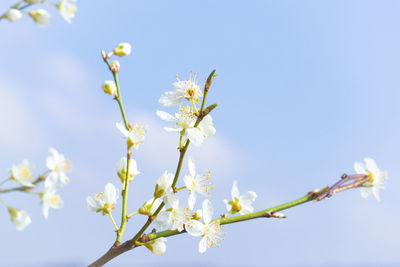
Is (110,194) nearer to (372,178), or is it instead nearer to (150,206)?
(150,206)

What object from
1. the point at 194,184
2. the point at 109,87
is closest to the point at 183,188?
the point at 194,184

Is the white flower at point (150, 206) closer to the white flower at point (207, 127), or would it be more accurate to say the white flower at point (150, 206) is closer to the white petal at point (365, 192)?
the white flower at point (207, 127)

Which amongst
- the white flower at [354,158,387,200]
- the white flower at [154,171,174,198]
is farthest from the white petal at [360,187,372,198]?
the white flower at [154,171,174,198]

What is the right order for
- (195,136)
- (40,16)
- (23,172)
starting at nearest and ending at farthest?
1. (23,172)
2. (40,16)
3. (195,136)

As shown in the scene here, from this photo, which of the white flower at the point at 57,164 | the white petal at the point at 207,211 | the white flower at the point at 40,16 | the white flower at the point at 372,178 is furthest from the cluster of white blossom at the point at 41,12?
the white flower at the point at 372,178

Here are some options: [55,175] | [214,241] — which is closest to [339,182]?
[214,241]

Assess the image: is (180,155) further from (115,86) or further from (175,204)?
(115,86)
